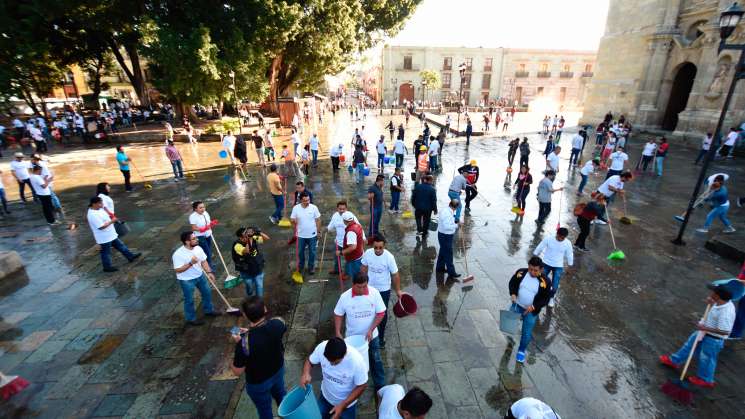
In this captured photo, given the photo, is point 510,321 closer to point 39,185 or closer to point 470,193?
point 470,193

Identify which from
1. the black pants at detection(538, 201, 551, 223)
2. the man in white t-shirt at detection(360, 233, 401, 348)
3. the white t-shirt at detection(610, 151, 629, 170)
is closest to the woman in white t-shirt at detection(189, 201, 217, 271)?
the man in white t-shirt at detection(360, 233, 401, 348)

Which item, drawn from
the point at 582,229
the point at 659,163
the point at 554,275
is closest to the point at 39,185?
the point at 554,275

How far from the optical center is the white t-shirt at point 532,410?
252 cm

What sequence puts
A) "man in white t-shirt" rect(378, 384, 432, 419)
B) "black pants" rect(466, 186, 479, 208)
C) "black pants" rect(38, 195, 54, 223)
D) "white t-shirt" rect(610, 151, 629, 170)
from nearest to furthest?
1. "man in white t-shirt" rect(378, 384, 432, 419)
2. "black pants" rect(38, 195, 54, 223)
3. "black pants" rect(466, 186, 479, 208)
4. "white t-shirt" rect(610, 151, 629, 170)

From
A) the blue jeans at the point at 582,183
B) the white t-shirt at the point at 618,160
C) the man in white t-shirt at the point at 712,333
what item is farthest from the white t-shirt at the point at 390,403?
the white t-shirt at the point at 618,160

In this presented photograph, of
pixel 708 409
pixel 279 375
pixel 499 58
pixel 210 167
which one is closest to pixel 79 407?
pixel 279 375

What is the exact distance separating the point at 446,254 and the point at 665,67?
27.7 m

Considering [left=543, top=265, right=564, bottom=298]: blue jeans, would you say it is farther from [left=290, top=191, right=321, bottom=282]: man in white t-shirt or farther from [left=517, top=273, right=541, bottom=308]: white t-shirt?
[left=290, top=191, right=321, bottom=282]: man in white t-shirt

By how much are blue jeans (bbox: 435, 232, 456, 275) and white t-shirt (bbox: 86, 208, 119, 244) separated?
6651 millimetres

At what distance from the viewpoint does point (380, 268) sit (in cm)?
463

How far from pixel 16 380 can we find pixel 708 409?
28.2 feet

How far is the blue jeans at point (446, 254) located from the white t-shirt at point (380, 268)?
220 cm

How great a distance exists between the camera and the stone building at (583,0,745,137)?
20.0 meters

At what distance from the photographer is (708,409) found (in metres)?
4.16
